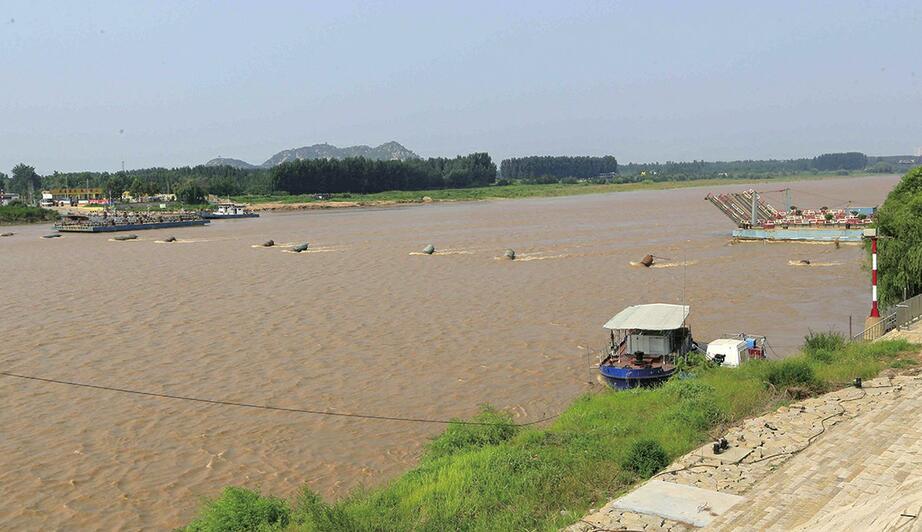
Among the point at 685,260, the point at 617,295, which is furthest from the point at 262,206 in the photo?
the point at 617,295

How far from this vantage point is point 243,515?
32.9ft

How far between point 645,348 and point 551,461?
7.86m

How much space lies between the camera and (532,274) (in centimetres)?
3909

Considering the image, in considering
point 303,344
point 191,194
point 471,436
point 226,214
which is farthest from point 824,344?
point 191,194

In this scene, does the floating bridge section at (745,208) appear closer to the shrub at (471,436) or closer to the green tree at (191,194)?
the shrub at (471,436)

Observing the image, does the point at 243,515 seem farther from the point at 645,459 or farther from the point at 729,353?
the point at 729,353

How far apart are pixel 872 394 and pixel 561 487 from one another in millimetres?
6848

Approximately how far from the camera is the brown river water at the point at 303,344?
14.2 meters

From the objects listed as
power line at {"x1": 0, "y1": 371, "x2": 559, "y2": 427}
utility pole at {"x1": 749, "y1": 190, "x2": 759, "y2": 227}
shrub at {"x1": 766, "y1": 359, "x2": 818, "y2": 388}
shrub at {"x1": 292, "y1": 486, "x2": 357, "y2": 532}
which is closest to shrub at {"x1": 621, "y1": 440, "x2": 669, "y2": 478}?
power line at {"x1": 0, "y1": 371, "x2": 559, "y2": 427}

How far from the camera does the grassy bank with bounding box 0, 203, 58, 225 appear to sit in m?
98.6

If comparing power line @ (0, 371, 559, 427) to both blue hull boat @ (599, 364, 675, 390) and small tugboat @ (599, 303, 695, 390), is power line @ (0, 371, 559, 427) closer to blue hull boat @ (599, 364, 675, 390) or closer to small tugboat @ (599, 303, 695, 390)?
blue hull boat @ (599, 364, 675, 390)

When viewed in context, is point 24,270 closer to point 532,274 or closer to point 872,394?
point 532,274

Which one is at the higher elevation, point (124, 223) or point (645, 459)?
point (124, 223)

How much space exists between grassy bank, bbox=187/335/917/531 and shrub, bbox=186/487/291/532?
0.04 feet
